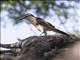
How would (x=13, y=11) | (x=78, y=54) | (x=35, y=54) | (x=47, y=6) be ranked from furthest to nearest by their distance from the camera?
(x=47, y=6) < (x=13, y=11) < (x=35, y=54) < (x=78, y=54)

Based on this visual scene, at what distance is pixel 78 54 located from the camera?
0.38 meters

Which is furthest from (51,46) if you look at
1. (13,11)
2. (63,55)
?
(13,11)

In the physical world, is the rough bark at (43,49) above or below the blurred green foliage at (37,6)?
above

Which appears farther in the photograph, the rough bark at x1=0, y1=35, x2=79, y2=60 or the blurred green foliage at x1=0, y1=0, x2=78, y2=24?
the blurred green foliage at x1=0, y1=0, x2=78, y2=24

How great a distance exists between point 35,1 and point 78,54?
4.55m

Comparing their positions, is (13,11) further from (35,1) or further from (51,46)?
(51,46)

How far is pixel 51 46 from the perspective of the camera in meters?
0.53

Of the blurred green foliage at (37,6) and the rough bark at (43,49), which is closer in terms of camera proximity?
the rough bark at (43,49)

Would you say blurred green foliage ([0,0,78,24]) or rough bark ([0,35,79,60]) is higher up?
rough bark ([0,35,79,60])

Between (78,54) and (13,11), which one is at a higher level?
(78,54)

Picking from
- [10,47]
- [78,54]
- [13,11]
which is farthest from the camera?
[13,11]

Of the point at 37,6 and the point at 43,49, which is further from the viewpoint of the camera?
the point at 37,6

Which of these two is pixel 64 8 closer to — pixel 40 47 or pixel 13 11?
pixel 13 11

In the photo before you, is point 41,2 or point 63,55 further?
point 41,2
